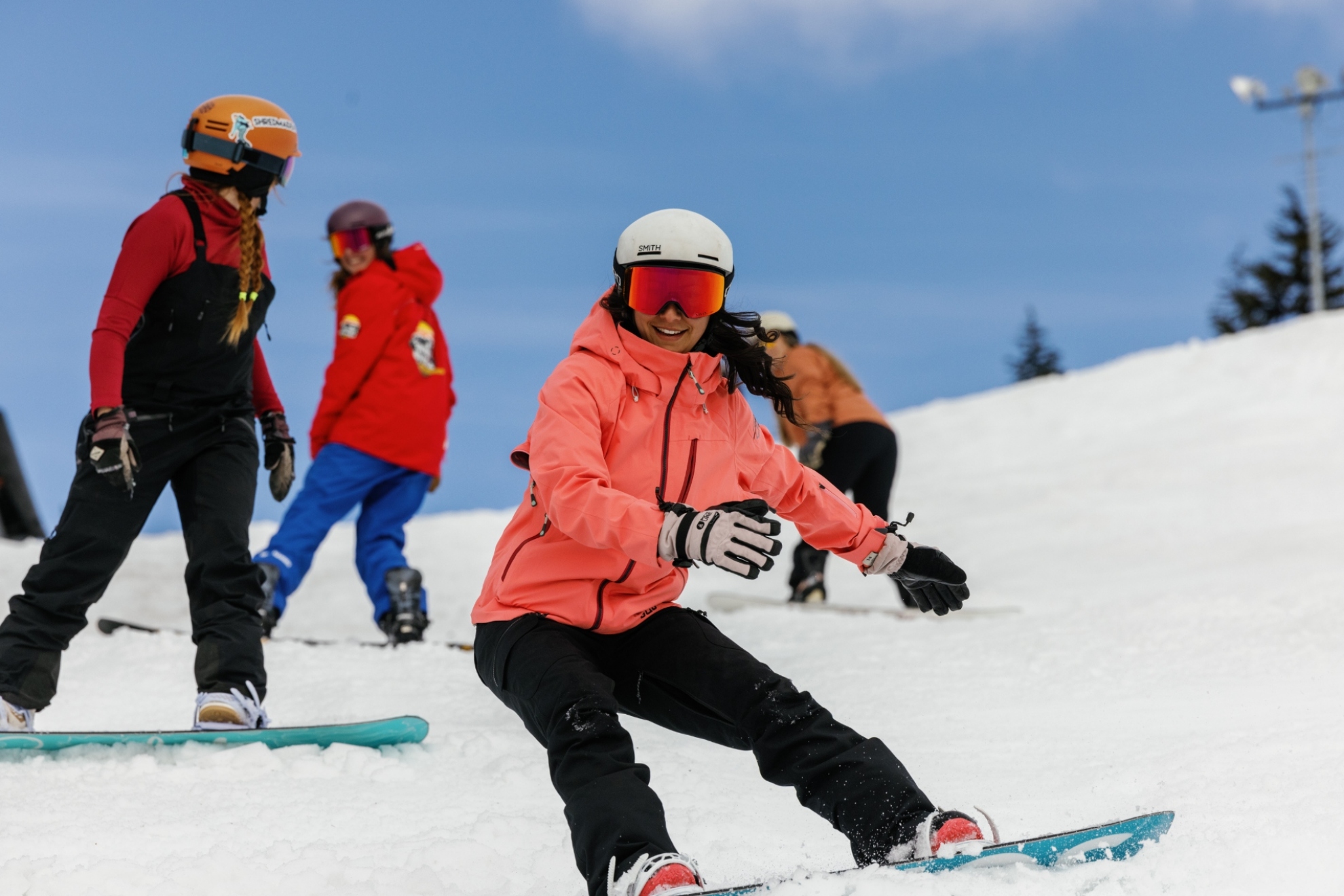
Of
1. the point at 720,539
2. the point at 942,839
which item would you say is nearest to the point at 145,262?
the point at 720,539

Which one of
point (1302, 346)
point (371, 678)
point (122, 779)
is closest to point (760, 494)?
point (122, 779)

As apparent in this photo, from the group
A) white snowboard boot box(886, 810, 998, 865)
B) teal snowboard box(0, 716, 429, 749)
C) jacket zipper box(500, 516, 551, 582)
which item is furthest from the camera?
teal snowboard box(0, 716, 429, 749)

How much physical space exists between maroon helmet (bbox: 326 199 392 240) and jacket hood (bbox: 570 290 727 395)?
160 inches

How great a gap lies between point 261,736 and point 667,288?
2.10m

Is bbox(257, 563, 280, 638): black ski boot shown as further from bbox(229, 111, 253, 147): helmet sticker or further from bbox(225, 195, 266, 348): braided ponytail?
bbox(229, 111, 253, 147): helmet sticker

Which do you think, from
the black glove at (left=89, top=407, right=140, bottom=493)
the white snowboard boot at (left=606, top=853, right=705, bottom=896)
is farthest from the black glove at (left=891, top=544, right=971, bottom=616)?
the black glove at (left=89, top=407, right=140, bottom=493)

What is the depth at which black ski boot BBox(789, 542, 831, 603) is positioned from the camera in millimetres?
8367

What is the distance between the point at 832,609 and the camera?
7.87m

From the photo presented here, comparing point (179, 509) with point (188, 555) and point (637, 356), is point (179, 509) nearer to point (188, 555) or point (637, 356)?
point (188, 555)

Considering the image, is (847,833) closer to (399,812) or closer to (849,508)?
(849,508)

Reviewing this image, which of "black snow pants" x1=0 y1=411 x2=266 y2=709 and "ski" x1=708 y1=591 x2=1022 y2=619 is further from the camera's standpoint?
"ski" x1=708 y1=591 x2=1022 y2=619

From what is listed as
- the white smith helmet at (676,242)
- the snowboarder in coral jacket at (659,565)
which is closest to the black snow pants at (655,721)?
the snowboarder in coral jacket at (659,565)

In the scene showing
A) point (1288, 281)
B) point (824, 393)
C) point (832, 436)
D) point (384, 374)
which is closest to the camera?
point (384, 374)

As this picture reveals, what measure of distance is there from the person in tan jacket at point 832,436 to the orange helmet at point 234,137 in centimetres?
438
